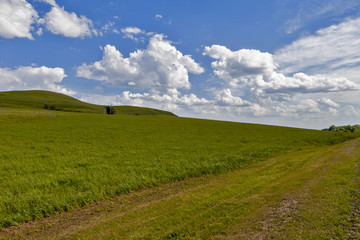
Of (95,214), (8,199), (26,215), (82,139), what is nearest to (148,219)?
(95,214)

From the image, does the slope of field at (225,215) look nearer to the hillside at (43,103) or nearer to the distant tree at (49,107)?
the hillside at (43,103)

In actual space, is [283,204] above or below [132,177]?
above

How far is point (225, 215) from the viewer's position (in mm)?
6805

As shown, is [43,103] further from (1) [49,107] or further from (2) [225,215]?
(2) [225,215]

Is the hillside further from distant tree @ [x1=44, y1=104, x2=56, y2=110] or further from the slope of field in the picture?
the slope of field

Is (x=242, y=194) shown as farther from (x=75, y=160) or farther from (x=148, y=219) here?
(x=75, y=160)

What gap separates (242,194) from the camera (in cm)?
888

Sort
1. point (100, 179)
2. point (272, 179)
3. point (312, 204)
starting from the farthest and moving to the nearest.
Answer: point (100, 179) → point (272, 179) → point (312, 204)

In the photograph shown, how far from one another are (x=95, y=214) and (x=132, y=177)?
13.7ft

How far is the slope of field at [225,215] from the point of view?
5574mm

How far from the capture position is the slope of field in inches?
219

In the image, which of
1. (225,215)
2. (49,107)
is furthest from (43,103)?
(225,215)

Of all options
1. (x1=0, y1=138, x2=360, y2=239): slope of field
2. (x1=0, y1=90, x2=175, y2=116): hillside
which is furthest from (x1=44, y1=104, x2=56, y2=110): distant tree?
(x1=0, y1=138, x2=360, y2=239): slope of field

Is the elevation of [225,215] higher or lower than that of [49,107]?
lower
